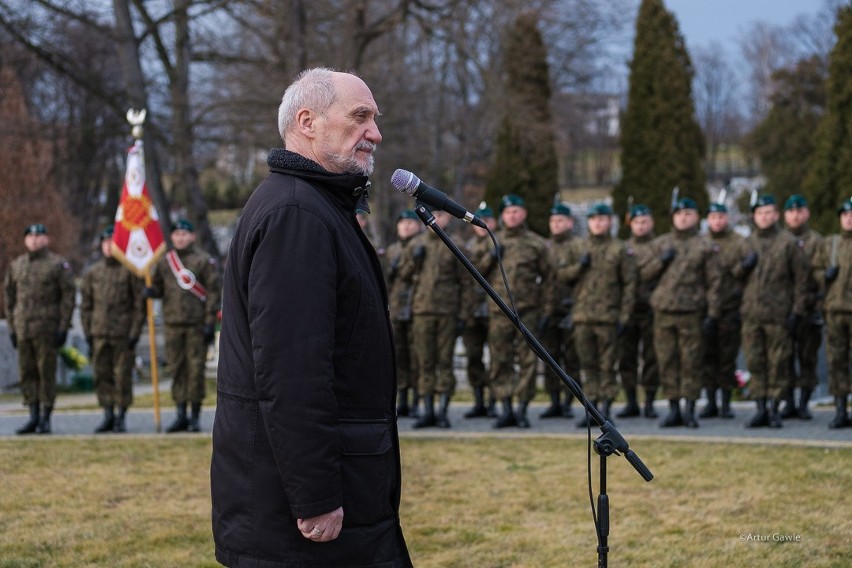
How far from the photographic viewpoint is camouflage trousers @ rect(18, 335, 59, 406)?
39.8 feet

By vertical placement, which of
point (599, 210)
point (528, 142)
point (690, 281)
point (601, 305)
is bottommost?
point (601, 305)

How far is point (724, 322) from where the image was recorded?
11.8m

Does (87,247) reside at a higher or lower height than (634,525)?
higher

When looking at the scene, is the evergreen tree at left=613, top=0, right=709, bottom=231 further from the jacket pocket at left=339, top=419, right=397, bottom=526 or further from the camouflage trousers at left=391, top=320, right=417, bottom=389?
the jacket pocket at left=339, top=419, right=397, bottom=526

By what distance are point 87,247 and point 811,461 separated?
36.6 m

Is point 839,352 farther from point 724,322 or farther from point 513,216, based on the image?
point 513,216

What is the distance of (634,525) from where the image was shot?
7.29m

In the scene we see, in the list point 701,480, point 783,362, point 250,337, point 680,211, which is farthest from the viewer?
point 680,211

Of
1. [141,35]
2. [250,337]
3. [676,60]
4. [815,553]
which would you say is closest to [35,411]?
[815,553]

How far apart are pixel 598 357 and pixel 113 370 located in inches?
196

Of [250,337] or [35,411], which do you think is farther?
[35,411]

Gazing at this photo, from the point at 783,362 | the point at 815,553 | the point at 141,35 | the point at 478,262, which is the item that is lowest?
the point at 815,553

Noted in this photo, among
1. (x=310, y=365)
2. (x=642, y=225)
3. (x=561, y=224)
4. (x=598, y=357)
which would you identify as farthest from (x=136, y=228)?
(x=310, y=365)

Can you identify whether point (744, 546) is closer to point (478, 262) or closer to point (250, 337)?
point (250, 337)
